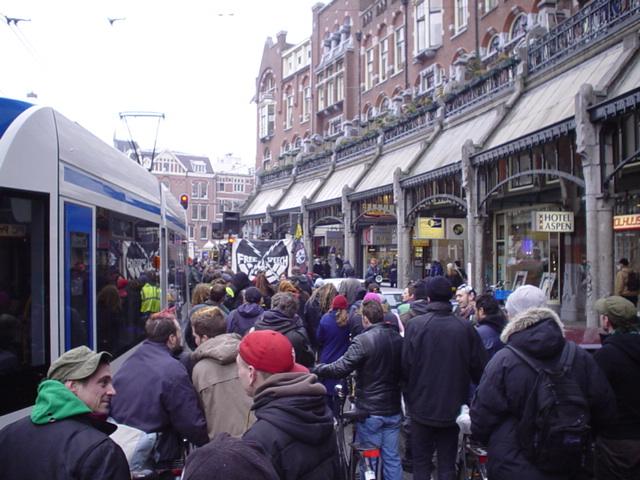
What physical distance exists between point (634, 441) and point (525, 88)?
48.3 ft

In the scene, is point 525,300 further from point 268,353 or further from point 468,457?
point 268,353

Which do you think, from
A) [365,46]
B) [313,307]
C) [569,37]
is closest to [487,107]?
[569,37]

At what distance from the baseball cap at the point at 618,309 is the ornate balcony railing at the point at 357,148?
23.6 m

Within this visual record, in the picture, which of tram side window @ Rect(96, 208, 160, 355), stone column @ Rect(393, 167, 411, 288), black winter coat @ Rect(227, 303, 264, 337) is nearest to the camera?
tram side window @ Rect(96, 208, 160, 355)

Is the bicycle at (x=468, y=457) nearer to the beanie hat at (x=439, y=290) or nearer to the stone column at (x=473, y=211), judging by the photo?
the beanie hat at (x=439, y=290)

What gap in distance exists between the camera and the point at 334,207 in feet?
94.3

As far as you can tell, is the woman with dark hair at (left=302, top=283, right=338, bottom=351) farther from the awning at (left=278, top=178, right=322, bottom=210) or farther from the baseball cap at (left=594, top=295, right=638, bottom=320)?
the awning at (left=278, top=178, right=322, bottom=210)

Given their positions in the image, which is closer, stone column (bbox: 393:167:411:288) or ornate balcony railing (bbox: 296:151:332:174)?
stone column (bbox: 393:167:411:288)

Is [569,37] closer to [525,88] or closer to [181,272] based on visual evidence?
[525,88]

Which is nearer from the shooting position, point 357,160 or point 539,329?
point 539,329

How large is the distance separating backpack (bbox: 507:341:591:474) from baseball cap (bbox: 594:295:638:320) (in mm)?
931

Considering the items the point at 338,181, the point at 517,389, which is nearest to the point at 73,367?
the point at 517,389

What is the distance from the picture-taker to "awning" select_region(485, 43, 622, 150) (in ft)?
43.4

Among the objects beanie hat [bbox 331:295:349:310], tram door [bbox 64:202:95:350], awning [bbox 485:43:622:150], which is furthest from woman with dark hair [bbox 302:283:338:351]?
awning [bbox 485:43:622:150]
